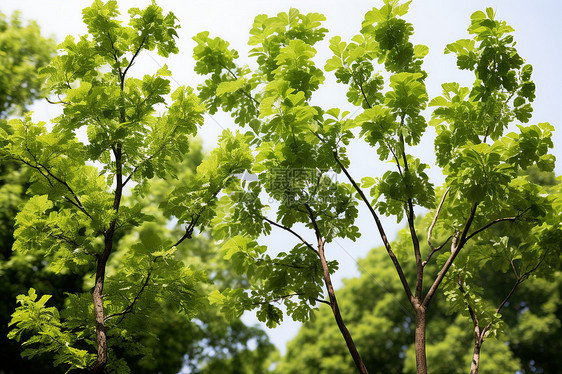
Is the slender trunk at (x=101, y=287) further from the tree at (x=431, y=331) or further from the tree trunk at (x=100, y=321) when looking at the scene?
the tree at (x=431, y=331)

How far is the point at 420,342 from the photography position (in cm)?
403

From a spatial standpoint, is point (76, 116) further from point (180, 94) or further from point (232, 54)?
point (232, 54)

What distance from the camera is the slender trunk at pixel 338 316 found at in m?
3.98

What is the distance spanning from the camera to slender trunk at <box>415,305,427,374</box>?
3.95m

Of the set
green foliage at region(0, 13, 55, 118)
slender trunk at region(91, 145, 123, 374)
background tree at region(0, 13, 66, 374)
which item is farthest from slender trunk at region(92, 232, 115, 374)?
green foliage at region(0, 13, 55, 118)

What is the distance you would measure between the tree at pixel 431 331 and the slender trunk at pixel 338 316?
10.8 m

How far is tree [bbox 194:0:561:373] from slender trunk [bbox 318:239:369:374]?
1 cm

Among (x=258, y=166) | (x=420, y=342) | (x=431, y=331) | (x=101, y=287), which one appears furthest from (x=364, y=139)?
(x=431, y=331)

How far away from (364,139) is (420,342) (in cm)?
207

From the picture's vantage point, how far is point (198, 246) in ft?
49.3

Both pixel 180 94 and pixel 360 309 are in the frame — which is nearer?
pixel 180 94

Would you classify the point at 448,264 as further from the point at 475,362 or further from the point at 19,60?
the point at 19,60

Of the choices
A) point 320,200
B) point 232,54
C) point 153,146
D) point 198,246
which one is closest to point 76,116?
point 153,146

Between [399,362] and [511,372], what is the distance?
470 cm
